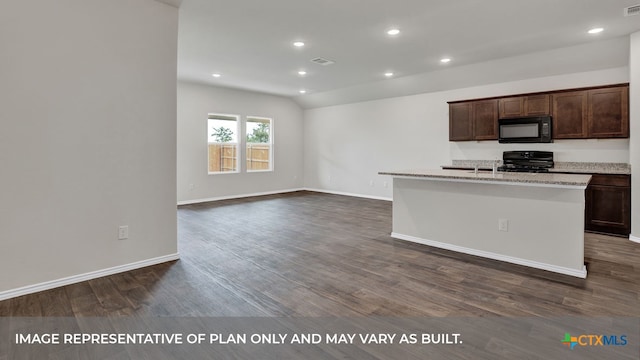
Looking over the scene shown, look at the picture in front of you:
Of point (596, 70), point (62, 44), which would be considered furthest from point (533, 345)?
point (596, 70)

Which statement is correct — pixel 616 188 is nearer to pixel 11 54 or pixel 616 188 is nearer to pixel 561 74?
pixel 561 74

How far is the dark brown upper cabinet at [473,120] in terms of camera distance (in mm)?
5930

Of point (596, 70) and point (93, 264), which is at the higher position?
point (596, 70)

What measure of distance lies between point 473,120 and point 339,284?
4804mm

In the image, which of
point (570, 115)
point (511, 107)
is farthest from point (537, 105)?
point (570, 115)

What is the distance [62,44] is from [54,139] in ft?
2.65

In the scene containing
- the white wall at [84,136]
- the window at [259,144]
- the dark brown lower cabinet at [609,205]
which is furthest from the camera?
the window at [259,144]

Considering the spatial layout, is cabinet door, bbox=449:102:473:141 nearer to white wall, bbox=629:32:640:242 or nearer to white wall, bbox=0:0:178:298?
white wall, bbox=629:32:640:242

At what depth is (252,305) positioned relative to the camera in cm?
244

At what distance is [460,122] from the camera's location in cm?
637

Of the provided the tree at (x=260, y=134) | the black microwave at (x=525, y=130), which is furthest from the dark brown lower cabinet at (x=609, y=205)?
the tree at (x=260, y=134)

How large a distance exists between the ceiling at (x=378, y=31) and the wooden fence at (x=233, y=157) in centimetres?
231

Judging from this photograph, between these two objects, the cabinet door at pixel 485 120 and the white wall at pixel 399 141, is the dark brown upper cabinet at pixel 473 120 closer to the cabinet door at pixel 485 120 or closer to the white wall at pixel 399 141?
the cabinet door at pixel 485 120

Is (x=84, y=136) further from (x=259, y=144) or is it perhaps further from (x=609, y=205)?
(x=609, y=205)
